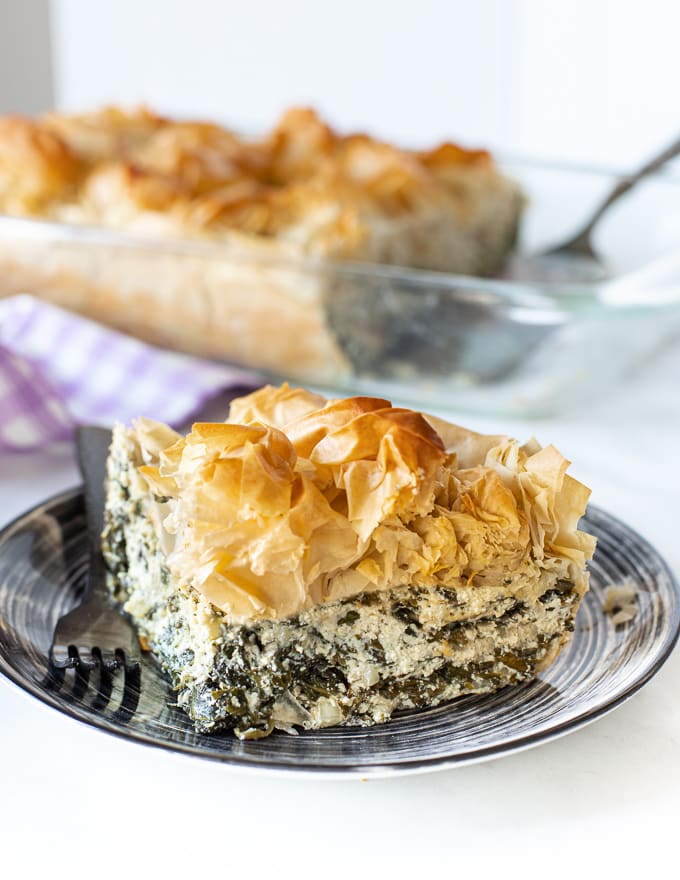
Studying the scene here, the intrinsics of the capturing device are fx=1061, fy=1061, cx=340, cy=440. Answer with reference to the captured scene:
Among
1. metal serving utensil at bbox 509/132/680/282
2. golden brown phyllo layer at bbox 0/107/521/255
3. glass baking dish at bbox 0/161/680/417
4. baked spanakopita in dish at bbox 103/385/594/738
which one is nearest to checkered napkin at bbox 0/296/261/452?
glass baking dish at bbox 0/161/680/417

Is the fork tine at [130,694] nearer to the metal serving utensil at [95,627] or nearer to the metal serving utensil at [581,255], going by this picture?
the metal serving utensil at [95,627]

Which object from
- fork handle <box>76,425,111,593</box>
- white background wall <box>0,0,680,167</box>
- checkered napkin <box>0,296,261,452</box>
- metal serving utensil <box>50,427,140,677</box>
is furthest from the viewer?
white background wall <box>0,0,680,167</box>

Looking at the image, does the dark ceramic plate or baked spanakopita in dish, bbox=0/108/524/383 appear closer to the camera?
the dark ceramic plate

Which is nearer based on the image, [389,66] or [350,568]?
[350,568]

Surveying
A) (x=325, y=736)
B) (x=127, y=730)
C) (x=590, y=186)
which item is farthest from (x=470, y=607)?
(x=590, y=186)

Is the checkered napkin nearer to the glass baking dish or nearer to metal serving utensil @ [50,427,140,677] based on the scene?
the glass baking dish

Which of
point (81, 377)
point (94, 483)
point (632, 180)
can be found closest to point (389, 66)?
point (632, 180)

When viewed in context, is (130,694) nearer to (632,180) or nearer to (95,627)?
(95,627)
